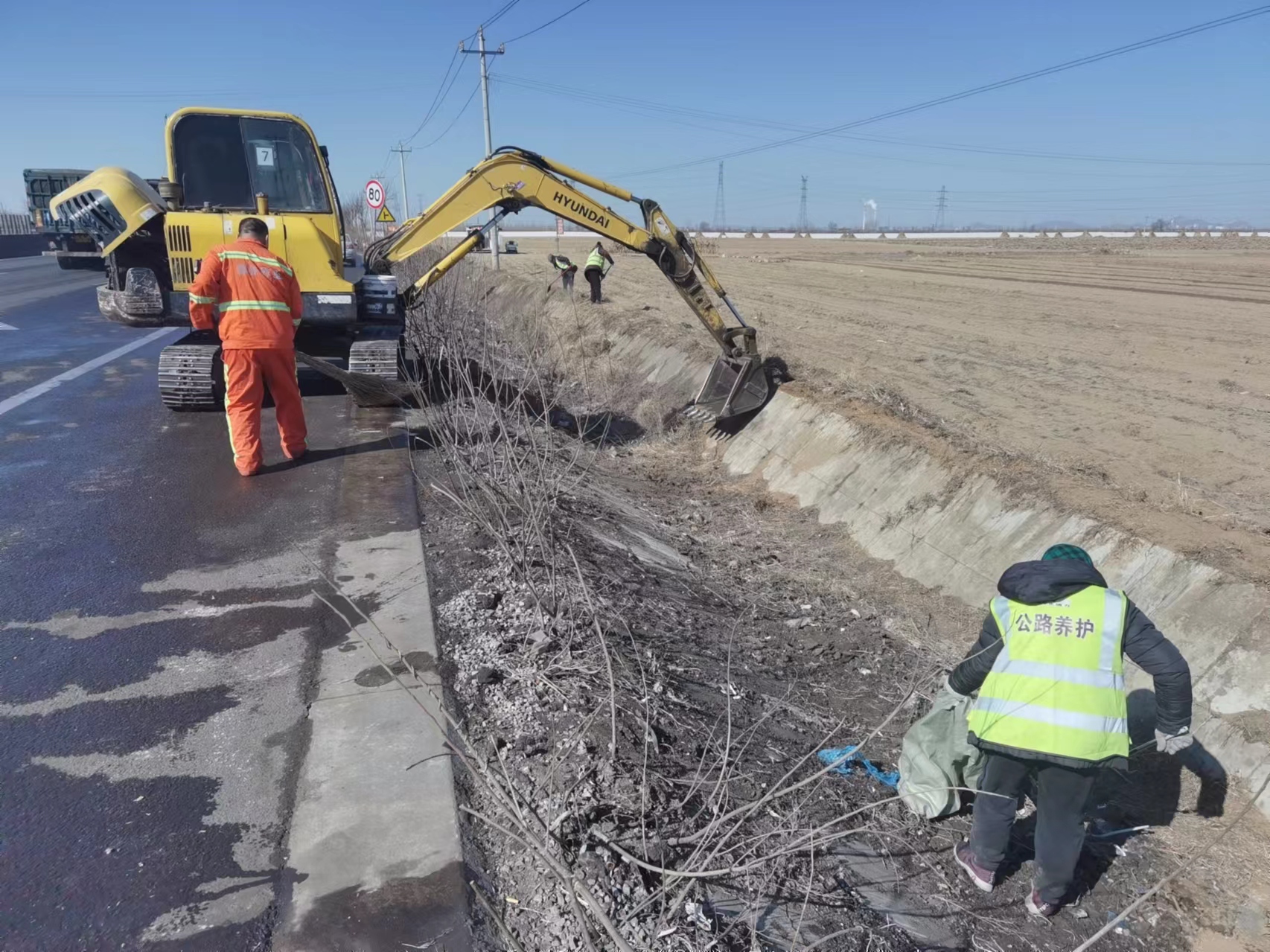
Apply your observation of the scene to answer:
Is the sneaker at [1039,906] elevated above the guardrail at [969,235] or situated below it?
below

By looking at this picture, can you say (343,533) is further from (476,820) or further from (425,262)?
(425,262)

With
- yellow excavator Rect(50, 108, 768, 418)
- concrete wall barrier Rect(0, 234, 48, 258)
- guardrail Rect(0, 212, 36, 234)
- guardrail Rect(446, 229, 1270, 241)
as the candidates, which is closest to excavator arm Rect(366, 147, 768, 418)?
yellow excavator Rect(50, 108, 768, 418)

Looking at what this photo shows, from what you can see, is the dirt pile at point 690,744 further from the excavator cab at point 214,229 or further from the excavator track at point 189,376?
the excavator track at point 189,376

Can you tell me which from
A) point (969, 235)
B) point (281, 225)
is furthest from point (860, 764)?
point (969, 235)

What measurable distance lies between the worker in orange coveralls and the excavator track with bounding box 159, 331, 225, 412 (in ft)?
4.89

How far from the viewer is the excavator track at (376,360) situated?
8.13 meters

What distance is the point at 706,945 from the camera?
2.44 m

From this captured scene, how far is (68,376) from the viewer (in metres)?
9.76

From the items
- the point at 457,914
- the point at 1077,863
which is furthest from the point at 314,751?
the point at 1077,863

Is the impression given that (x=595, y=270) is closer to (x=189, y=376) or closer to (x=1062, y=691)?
(x=189, y=376)

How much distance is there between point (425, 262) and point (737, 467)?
35.7 ft

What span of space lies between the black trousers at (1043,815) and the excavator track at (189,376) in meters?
7.17

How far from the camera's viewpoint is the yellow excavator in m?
7.77

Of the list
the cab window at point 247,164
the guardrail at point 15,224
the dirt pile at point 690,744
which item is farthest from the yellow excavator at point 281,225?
the guardrail at point 15,224
